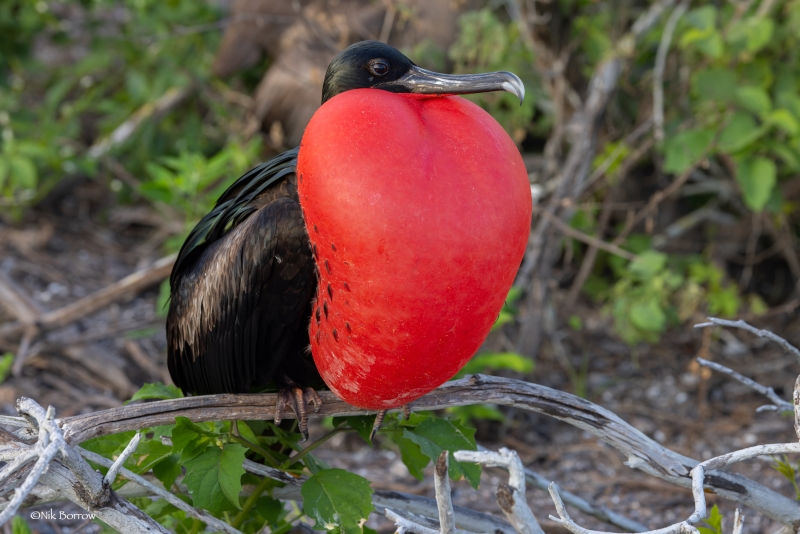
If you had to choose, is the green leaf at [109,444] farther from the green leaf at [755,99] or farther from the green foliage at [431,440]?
the green leaf at [755,99]

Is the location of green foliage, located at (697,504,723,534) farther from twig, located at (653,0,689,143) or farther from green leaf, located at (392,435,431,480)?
twig, located at (653,0,689,143)

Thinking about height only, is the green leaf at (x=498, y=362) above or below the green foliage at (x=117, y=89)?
below

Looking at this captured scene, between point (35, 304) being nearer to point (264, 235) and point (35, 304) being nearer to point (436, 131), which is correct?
point (264, 235)

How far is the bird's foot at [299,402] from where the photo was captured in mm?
1520

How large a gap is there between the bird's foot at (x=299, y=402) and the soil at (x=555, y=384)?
2.30 ft

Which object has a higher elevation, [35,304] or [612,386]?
[35,304]

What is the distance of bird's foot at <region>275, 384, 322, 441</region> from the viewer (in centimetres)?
152

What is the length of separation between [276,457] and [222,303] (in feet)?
1.03

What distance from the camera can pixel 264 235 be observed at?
141 cm

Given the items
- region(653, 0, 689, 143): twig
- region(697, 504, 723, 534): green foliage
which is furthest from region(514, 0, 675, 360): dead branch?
region(697, 504, 723, 534): green foliage

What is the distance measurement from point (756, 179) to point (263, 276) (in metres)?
1.87

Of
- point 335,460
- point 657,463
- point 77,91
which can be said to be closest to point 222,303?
point 657,463

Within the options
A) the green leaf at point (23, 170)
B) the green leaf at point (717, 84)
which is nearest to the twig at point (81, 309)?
the green leaf at point (23, 170)

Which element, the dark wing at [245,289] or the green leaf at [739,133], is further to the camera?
the green leaf at [739,133]
